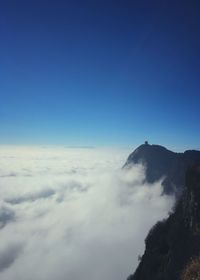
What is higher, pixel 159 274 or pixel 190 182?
pixel 190 182

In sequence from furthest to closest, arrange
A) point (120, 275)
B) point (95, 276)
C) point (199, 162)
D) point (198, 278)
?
1. point (95, 276)
2. point (120, 275)
3. point (199, 162)
4. point (198, 278)

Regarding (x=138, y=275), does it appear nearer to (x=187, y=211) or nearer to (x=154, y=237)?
(x=154, y=237)

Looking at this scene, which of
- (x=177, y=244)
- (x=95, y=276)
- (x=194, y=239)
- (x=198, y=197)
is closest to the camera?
(x=194, y=239)

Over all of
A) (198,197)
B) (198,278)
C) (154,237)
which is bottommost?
(154,237)

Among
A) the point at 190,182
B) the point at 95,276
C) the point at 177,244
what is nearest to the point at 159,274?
the point at 177,244

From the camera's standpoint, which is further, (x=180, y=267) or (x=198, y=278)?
(x=180, y=267)

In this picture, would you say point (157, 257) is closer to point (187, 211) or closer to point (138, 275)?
point (138, 275)

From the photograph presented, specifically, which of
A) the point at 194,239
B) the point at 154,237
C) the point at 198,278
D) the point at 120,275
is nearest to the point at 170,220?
the point at 154,237
